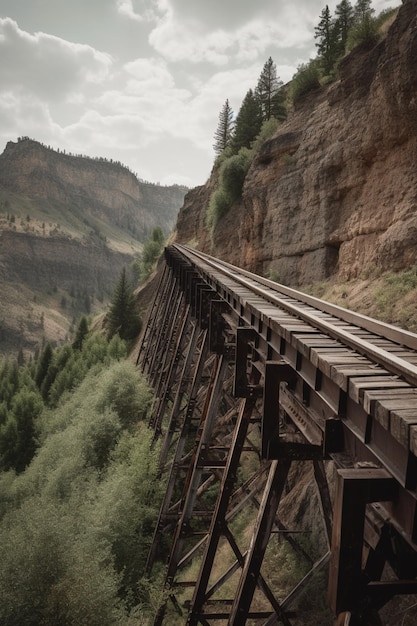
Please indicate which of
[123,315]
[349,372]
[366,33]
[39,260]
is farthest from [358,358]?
[39,260]

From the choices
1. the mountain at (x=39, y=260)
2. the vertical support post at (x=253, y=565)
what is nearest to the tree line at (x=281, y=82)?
the vertical support post at (x=253, y=565)

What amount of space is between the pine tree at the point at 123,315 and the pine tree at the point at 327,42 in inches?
873

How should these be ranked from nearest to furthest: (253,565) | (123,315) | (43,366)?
(253,565) < (123,315) < (43,366)

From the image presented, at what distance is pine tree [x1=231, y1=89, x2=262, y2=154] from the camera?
95.0 ft

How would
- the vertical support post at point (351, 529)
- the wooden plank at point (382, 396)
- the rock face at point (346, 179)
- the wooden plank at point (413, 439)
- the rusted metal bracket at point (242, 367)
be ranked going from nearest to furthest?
the wooden plank at point (413, 439), the vertical support post at point (351, 529), the wooden plank at point (382, 396), the rusted metal bracket at point (242, 367), the rock face at point (346, 179)

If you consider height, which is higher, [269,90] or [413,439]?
[269,90]

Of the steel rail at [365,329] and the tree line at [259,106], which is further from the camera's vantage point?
the tree line at [259,106]

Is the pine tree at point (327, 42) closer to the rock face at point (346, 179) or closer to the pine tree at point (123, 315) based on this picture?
the rock face at point (346, 179)

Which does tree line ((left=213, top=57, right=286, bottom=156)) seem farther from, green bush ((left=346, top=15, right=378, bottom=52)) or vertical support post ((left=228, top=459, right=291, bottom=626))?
vertical support post ((left=228, top=459, right=291, bottom=626))

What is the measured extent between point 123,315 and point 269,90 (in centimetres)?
2225

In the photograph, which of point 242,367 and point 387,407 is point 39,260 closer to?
point 242,367

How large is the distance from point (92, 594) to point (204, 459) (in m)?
3.25

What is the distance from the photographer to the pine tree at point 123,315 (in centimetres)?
3381

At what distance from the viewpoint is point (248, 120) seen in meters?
29.0
